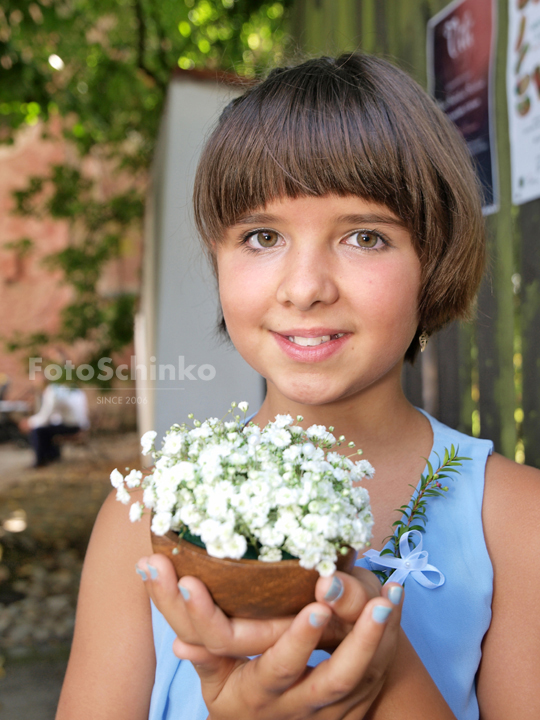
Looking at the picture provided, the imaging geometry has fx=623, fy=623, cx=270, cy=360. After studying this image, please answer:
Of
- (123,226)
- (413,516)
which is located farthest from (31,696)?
(123,226)

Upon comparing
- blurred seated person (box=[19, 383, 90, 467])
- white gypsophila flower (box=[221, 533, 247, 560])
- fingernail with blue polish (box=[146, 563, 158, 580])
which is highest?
white gypsophila flower (box=[221, 533, 247, 560])

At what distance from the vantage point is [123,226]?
8586mm

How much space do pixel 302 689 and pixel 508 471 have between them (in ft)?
2.24

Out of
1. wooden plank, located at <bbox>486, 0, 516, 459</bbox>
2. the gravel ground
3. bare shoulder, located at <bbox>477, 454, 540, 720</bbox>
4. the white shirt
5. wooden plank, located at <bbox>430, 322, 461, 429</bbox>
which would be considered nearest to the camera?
bare shoulder, located at <bbox>477, 454, 540, 720</bbox>

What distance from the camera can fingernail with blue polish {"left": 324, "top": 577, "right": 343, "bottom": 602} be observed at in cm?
77

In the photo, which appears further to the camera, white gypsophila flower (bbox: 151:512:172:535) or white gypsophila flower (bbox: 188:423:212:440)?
white gypsophila flower (bbox: 188:423:212:440)

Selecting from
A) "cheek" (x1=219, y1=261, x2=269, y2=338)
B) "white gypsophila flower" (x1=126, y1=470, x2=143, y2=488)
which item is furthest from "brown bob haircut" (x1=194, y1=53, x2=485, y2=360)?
"white gypsophila flower" (x1=126, y1=470, x2=143, y2=488)

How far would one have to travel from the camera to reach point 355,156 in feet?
3.77

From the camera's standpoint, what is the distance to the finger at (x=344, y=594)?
0.78 m

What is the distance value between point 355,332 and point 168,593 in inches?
Answer: 22.9

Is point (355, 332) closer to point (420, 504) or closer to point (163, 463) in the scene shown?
point (420, 504)

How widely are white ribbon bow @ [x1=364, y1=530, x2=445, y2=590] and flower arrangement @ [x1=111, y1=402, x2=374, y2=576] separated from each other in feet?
0.84

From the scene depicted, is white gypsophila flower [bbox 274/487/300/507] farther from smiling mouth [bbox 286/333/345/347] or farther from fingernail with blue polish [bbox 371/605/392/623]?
smiling mouth [bbox 286/333/345/347]

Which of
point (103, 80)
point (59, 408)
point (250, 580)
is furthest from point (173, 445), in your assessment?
point (59, 408)
